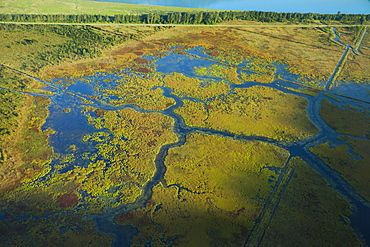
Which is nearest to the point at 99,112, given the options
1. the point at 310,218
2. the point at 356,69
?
the point at 310,218

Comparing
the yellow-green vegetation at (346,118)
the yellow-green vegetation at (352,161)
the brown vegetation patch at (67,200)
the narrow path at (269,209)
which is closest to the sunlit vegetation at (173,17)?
the yellow-green vegetation at (346,118)

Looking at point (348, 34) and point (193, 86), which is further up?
point (348, 34)

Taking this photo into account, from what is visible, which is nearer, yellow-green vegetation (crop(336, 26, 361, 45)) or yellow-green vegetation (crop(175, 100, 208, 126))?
yellow-green vegetation (crop(175, 100, 208, 126))

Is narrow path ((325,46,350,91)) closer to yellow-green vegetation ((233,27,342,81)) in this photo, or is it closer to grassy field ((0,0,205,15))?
yellow-green vegetation ((233,27,342,81))

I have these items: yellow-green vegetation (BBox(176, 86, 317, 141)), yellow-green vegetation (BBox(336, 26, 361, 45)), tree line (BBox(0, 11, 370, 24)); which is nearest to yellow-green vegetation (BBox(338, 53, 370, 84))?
yellow-green vegetation (BBox(336, 26, 361, 45))

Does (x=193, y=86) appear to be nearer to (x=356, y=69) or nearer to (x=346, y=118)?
(x=346, y=118)

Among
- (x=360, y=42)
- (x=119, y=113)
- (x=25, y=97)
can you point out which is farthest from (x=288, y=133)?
(x=360, y=42)
